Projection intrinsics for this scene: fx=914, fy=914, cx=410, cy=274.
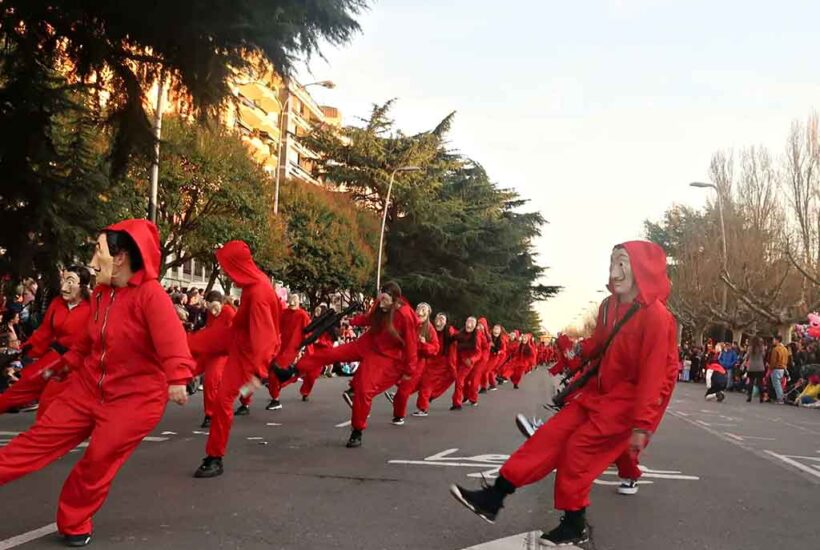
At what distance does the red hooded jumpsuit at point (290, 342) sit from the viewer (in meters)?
11.6

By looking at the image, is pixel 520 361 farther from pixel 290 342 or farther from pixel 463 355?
pixel 290 342

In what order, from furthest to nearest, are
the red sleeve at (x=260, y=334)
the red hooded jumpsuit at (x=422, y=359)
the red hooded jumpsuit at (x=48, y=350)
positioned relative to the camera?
1. the red hooded jumpsuit at (x=422, y=359)
2. the red hooded jumpsuit at (x=48, y=350)
3. the red sleeve at (x=260, y=334)

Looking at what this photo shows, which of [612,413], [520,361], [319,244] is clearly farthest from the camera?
[319,244]

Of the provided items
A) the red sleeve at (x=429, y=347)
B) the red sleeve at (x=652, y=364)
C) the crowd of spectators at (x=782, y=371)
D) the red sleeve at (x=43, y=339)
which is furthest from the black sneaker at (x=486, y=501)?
the crowd of spectators at (x=782, y=371)

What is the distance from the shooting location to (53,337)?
8977mm

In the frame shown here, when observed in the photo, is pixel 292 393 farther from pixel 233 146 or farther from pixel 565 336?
pixel 233 146

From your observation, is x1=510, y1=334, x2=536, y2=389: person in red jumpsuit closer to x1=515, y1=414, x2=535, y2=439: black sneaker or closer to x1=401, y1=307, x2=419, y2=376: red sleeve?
x1=401, y1=307, x2=419, y2=376: red sleeve

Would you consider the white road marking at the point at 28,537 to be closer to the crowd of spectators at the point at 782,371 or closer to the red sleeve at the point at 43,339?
the red sleeve at the point at 43,339

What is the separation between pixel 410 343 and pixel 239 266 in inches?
104

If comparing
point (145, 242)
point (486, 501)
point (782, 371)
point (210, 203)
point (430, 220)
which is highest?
point (430, 220)

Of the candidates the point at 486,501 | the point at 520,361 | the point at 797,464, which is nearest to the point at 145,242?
the point at 486,501

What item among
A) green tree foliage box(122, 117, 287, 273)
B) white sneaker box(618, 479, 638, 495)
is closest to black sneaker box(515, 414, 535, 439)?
white sneaker box(618, 479, 638, 495)

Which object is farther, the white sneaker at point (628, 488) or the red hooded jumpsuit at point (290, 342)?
the red hooded jumpsuit at point (290, 342)

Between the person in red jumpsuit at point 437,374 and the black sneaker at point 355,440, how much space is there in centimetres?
507
